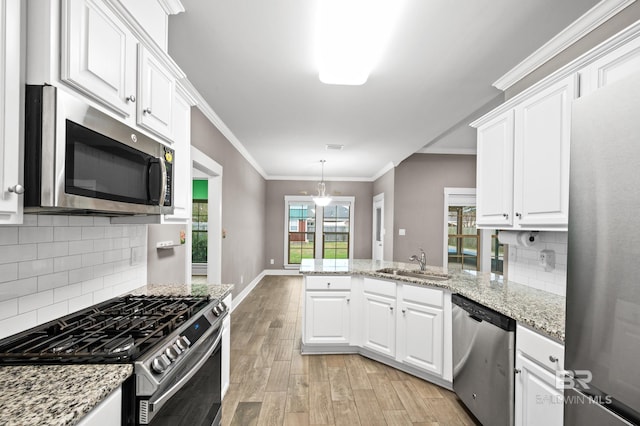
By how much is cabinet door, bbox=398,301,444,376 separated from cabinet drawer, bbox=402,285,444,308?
0.13 feet

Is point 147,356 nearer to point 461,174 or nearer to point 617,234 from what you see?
point 617,234

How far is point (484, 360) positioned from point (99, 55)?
252cm

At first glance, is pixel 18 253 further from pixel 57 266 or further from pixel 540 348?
pixel 540 348

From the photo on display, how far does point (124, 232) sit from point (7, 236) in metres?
0.76

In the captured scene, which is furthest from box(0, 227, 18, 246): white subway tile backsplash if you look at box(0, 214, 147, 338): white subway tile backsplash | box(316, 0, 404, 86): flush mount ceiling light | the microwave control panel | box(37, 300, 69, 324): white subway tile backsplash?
box(316, 0, 404, 86): flush mount ceiling light

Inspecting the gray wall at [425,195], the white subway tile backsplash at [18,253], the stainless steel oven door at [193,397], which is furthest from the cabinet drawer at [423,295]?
the gray wall at [425,195]

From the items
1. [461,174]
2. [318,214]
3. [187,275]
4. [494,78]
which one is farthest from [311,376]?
[318,214]

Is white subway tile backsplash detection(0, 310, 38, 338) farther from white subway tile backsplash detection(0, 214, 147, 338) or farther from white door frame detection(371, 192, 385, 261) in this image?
white door frame detection(371, 192, 385, 261)

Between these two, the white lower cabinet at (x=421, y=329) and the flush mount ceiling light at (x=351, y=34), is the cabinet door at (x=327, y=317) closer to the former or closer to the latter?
the white lower cabinet at (x=421, y=329)

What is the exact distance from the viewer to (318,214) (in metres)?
8.21

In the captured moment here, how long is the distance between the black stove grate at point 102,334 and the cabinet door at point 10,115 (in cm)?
47

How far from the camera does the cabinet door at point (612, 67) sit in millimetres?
1398

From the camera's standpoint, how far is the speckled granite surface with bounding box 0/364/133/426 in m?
0.75

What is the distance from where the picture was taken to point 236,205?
4957mm
